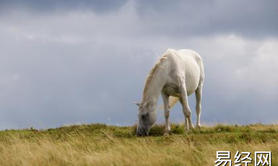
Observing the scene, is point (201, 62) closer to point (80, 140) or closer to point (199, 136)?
point (199, 136)

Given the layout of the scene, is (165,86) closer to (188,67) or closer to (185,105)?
(185,105)

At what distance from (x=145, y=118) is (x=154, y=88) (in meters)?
0.99

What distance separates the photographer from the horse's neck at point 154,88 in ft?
48.6

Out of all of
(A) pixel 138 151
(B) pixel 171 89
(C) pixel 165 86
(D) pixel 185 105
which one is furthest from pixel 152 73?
(A) pixel 138 151

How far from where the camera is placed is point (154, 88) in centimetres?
1482

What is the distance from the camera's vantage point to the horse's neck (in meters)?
14.8

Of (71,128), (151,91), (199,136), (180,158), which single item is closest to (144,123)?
(151,91)

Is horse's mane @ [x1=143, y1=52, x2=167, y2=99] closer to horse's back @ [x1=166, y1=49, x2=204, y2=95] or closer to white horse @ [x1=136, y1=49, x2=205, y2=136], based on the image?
white horse @ [x1=136, y1=49, x2=205, y2=136]

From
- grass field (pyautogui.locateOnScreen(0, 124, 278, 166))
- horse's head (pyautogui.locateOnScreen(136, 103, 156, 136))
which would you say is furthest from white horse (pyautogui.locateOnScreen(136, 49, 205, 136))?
grass field (pyautogui.locateOnScreen(0, 124, 278, 166))

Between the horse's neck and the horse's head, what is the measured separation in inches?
7.7

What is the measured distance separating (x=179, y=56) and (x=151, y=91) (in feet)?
5.94

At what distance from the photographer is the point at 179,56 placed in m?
15.8

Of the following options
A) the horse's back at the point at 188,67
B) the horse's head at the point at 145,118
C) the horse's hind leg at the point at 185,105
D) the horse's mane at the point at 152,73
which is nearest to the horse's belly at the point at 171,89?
the horse's hind leg at the point at 185,105

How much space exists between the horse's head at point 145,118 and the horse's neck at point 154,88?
0.64 ft
